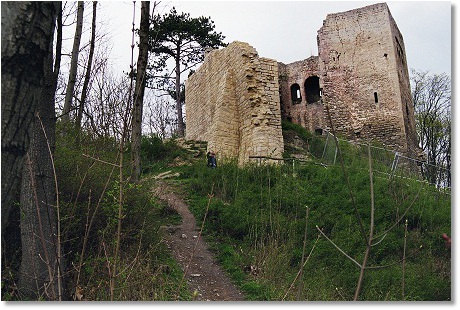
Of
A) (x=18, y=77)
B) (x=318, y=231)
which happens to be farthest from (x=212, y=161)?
(x=18, y=77)

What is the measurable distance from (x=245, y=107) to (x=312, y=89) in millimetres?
10683

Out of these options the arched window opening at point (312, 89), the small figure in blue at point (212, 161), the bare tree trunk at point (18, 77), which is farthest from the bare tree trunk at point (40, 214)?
the arched window opening at point (312, 89)

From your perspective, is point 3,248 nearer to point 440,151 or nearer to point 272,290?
point 272,290

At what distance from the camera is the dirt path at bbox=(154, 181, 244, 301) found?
6301 millimetres

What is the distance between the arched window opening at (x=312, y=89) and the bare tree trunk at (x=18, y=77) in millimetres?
21315

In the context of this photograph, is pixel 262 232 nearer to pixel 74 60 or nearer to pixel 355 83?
pixel 74 60

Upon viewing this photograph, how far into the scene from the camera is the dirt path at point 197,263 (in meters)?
6.30

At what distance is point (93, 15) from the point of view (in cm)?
1198

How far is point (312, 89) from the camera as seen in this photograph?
922 inches

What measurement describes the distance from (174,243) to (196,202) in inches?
85.9

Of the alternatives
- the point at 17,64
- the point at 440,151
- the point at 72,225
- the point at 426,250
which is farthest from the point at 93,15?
the point at 440,151

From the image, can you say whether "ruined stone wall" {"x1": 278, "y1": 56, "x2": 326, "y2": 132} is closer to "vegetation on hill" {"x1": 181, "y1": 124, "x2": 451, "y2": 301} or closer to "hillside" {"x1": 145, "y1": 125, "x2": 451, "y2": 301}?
"hillside" {"x1": 145, "y1": 125, "x2": 451, "y2": 301}

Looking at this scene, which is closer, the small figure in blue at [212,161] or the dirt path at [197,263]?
the dirt path at [197,263]

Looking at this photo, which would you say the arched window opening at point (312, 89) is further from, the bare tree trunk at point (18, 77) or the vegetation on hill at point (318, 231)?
Result: the bare tree trunk at point (18, 77)
